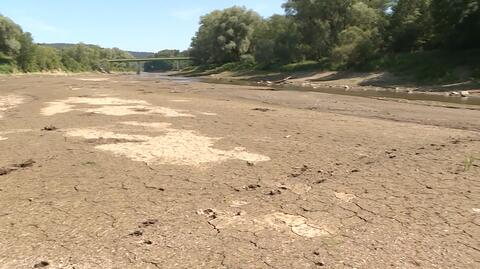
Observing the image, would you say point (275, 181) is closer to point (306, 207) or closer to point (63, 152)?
point (306, 207)

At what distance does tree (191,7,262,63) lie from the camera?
99.6m

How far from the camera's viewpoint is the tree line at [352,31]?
4259 cm

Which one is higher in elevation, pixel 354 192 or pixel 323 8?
pixel 323 8

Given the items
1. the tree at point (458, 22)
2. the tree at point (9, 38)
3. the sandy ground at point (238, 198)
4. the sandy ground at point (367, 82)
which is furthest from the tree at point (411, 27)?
the tree at point (9, 38)

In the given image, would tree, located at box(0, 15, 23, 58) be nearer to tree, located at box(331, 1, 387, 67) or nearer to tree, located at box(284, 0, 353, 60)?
tree, located at box(284, 0, 353, 60)

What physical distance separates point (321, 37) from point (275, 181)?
6167 cm

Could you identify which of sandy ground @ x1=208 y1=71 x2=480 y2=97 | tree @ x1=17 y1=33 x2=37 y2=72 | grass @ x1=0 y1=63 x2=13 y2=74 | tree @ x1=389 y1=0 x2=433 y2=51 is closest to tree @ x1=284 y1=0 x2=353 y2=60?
sandy ground @ x1=208 y1=71 x2=480 y2=97

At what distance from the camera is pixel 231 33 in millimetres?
99000

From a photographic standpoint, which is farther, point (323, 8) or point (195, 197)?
point (323, 8)

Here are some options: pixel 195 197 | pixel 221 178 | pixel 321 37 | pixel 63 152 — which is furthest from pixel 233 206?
pixel 321 37

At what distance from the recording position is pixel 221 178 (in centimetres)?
798

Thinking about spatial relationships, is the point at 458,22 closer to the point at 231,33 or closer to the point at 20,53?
the point at 231,33

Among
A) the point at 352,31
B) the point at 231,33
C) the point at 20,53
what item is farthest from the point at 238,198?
the point at 20,53

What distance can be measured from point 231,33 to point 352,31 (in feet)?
158
